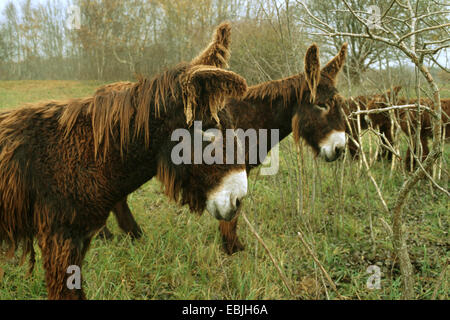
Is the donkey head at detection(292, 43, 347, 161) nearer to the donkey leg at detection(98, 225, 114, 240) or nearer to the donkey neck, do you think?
the donkey neck

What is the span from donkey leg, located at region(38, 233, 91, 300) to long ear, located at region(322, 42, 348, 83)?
2.92 m

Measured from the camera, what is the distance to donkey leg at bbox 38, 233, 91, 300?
149 cm

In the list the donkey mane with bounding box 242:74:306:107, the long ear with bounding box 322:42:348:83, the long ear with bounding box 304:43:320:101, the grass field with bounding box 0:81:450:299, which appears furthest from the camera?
the long ear with bounding box 322:42:348:83

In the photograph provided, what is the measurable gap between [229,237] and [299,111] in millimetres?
1606

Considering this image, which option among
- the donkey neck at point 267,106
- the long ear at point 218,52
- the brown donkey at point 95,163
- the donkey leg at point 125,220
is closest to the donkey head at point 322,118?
the donkey neck at point 267,106

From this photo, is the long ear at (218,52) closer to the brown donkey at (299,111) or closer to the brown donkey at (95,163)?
the brown donkey at (95,163)

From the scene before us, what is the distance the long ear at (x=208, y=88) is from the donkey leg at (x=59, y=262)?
96 cm

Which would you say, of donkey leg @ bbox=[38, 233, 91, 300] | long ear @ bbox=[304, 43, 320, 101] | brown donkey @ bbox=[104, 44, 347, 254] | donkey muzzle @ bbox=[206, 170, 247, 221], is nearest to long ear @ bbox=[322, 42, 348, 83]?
brown donkey @ bbox=[104, 44, 347, 254]

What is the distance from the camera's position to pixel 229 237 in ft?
10.0

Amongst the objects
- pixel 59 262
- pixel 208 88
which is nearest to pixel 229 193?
pixel 208 88

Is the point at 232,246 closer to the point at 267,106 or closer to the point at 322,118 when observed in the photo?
the point at 267,106

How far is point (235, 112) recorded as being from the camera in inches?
119

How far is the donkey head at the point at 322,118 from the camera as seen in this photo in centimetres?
294

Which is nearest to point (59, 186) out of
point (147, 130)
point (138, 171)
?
point (138, 171)
